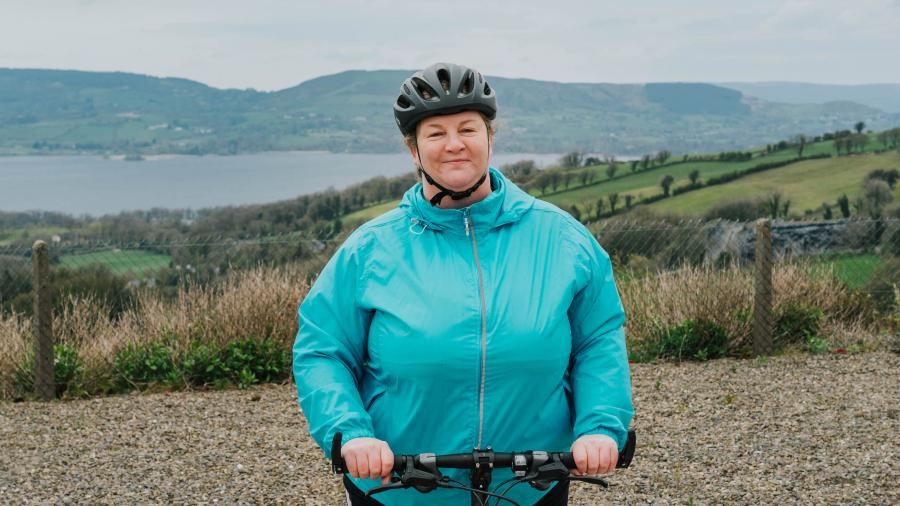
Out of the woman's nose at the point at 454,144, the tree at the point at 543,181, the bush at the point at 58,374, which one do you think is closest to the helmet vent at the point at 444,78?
the woman's nose at the point at 454,144

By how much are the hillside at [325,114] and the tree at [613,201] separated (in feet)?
67.1

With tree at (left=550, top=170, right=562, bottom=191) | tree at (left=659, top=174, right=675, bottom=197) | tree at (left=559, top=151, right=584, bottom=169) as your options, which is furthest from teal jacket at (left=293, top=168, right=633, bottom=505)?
tree at (left=559, top=151, right=584, bottom=169)

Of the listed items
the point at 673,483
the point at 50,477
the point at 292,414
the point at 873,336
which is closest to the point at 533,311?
the point at 673,483

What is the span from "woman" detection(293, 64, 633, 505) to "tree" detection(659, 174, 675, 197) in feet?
92.9

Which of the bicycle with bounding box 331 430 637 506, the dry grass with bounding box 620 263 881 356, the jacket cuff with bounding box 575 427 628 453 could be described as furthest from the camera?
the dry grass with bounding box 620 263 881 356

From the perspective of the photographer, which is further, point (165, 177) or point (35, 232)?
point (165, 177)

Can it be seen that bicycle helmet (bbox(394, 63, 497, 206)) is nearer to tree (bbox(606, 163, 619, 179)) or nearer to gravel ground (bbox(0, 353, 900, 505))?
gravel ground (bbox(0, 353, 900, 505))

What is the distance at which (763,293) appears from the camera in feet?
33.3

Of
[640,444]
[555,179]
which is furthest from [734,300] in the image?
[555,179]

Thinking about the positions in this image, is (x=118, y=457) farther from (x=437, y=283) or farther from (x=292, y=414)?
(x=437, y=283)

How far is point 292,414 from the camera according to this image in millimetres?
8359

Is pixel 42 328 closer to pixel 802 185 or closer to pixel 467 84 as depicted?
pixel 467 84

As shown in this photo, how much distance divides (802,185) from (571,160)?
779cm

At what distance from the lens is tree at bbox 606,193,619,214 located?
83.6ft
